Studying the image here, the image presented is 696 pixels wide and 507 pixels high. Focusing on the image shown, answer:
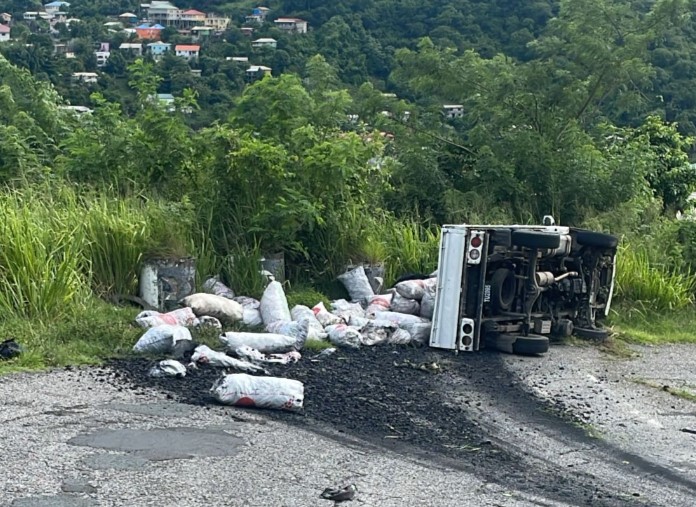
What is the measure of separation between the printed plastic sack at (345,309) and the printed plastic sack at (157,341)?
6.84ft

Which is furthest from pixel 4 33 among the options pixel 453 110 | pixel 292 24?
pixel 453 110

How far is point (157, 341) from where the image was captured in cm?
800

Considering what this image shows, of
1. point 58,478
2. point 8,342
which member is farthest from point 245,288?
point 58,478

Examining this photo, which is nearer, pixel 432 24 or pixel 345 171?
pixel 345 171

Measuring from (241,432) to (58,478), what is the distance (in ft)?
4.34

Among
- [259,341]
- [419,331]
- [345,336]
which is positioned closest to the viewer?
[259,341]

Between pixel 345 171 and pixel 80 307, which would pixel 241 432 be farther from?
pixel 345 171

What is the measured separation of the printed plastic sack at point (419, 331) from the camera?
9.43 metres

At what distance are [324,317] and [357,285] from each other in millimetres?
1202

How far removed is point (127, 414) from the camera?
21.3ft

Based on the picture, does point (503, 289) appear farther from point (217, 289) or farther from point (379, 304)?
point (217, 289)

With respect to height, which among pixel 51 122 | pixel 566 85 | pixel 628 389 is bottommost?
pixel 628 389

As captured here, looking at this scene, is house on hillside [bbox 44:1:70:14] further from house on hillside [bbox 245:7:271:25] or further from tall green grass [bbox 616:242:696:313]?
tall green grass [bbox 616:242:696:313]

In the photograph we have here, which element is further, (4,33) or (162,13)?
(162,13)
